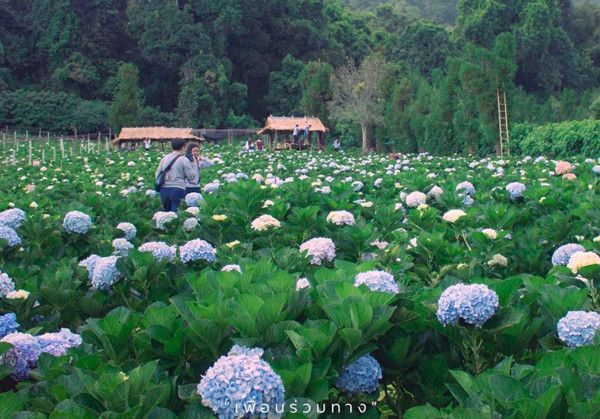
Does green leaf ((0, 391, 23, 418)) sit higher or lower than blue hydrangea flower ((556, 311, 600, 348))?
lower

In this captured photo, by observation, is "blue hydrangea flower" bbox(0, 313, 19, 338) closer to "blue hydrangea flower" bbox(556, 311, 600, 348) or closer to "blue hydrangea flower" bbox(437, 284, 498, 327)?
"blue hydrangea flower" bbox(437, 284, 498, 327)

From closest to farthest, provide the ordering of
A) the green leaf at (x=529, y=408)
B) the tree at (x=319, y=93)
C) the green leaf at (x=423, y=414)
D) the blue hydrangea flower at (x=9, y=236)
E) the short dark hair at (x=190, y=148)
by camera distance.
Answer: the green leaf at (x=529, y=408) → the green leaf at (x=423, y=414) → the blue hydrangea flower at (x=9, y=236) → the short dark hair at (x=190, y=148) → the tree at (x=319, y=93)

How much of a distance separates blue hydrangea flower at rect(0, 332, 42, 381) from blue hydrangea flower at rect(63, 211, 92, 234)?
1.88 metres

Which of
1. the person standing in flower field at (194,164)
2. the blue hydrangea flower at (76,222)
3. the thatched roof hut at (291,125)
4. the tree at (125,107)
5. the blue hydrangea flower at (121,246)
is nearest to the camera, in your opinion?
the blue hydrangea flower at (121,246)

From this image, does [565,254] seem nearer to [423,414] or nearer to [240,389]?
[423,414]

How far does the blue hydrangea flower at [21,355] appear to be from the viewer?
188cm

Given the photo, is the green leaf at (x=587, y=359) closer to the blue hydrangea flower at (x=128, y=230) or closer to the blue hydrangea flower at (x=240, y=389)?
the blue hydrangea flower at (x=240, y=389)

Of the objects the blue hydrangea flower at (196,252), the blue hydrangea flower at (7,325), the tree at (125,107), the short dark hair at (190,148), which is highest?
the tree at (125,107)

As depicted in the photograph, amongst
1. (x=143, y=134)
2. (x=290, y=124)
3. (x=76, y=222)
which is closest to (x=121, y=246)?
(x=76, y=222)

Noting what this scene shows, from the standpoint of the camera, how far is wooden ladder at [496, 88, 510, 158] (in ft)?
67.1

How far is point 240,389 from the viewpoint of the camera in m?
1.35

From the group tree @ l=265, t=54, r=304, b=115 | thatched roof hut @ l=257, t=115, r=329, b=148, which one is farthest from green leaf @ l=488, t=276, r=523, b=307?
tree @ l=265, t=54, r=304, b=115

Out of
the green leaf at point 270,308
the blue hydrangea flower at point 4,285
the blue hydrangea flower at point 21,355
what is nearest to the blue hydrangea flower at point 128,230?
the blue hydrangea flower at point 4,285

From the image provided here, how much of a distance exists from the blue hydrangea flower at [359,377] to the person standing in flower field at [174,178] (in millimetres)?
5239
